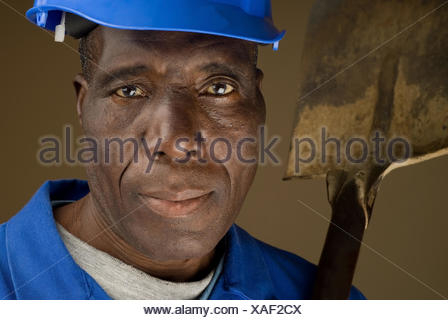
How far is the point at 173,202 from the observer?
1.63 meters

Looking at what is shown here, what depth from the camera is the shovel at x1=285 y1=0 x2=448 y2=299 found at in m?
2.01

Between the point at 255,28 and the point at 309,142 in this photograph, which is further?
the point at 309,142

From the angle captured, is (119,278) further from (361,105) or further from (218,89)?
(361,105)

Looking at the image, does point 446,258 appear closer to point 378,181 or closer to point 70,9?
point 378,181

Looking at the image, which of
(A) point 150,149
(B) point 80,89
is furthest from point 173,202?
(B) point 80,89

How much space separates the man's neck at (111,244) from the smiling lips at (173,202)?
0.61 feet

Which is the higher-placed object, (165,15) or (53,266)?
(165,15)

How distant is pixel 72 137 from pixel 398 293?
5.26 feet

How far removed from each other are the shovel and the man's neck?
0.38 m

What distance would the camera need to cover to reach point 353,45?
2197mm

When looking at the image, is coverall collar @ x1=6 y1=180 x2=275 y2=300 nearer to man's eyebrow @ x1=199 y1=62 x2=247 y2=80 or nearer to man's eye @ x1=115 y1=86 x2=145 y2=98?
man's eye @ x1=115 y1=86 x2=145 y2=98

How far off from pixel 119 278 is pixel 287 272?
22.7 inches

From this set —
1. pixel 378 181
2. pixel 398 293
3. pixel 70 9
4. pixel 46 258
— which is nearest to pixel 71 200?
pixel 46 258

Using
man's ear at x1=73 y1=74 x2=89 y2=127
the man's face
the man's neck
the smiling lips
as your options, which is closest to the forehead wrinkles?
the man's face
